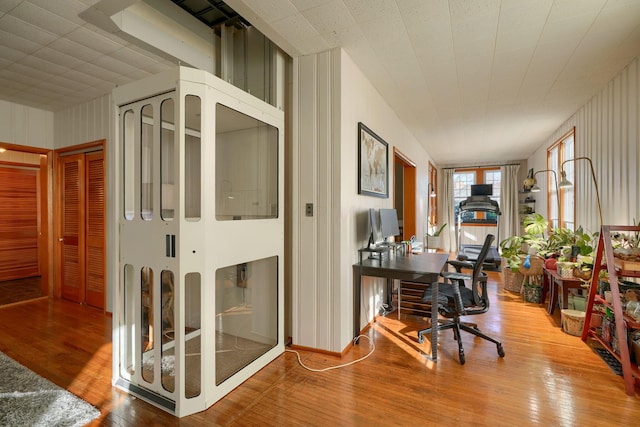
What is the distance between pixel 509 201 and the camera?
8156 millimetres

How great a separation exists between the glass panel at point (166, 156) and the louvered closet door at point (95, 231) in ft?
8.24

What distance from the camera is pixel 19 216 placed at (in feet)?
18.3

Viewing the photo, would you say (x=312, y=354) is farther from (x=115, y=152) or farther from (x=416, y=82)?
(x=416, y=82)

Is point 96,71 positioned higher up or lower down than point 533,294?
higher up

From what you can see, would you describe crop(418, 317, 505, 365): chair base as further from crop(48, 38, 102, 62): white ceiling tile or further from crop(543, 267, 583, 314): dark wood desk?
crop(48, 38, 102, 62): white ceiling tile

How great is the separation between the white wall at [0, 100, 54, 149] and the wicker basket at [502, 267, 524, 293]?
22.3ft

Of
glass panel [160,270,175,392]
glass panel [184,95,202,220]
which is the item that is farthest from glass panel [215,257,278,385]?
glass panel [184,95,202,220]

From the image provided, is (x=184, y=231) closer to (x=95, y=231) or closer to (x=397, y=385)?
(x=397, y=385)

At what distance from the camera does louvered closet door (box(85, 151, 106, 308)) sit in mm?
3814

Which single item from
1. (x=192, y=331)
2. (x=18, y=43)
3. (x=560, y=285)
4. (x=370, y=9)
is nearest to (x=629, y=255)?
(x=560, y=285)

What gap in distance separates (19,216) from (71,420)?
5678mm

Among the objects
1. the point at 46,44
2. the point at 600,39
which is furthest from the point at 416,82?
the point at 46,44

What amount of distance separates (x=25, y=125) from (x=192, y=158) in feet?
12.5

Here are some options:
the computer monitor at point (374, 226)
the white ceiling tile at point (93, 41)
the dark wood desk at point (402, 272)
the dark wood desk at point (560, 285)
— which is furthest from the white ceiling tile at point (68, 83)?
the dark wood desk at point (560, 285)
